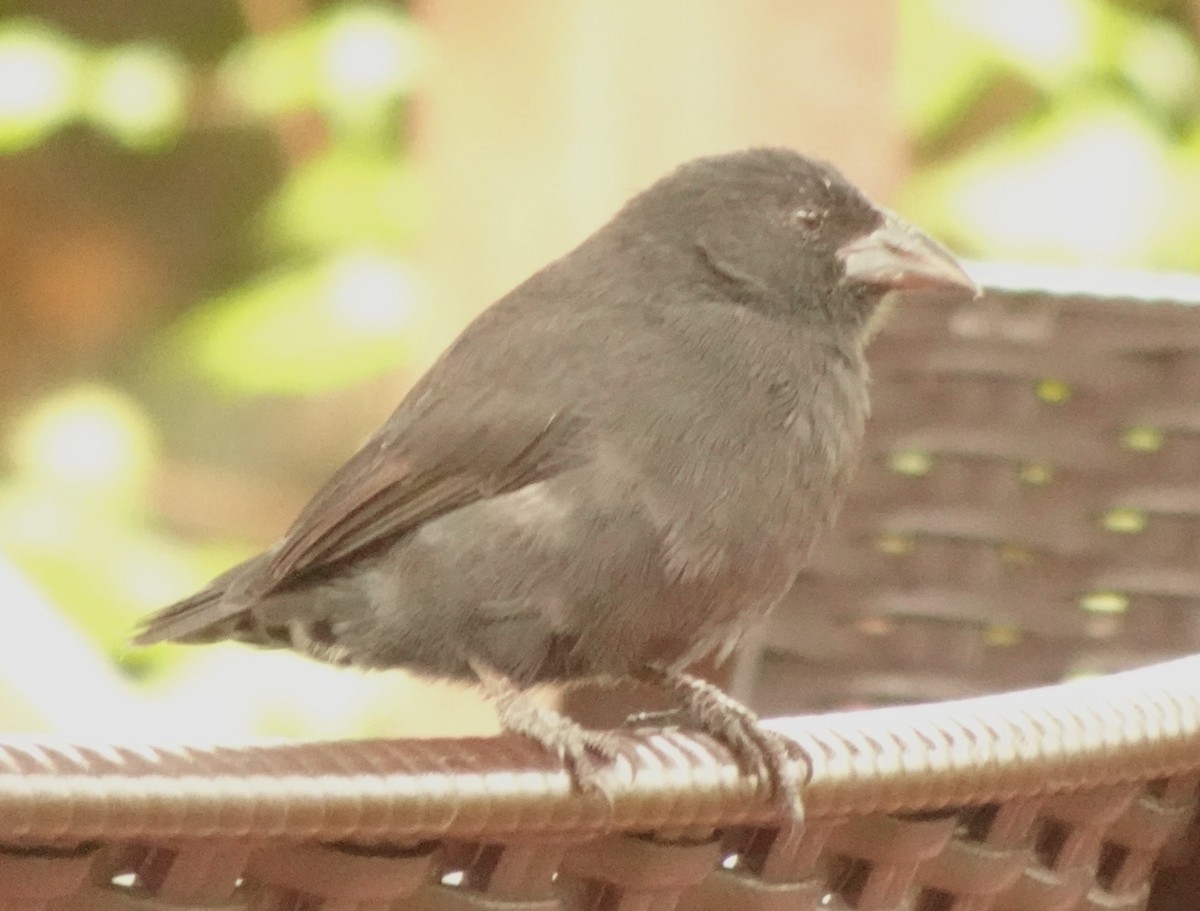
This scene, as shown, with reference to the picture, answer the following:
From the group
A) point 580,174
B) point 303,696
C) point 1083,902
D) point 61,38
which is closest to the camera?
point 1083,902

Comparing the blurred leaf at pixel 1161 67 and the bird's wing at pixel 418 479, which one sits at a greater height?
the blurred leaf at pixel 1161 67

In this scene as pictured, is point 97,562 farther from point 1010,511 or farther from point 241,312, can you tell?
point 1010,511

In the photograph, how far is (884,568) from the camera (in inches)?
101

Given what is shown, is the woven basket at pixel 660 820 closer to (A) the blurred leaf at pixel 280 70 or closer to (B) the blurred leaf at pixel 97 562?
(B) the blurred leaf at pixel 97 562

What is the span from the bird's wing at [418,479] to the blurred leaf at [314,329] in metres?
1.99

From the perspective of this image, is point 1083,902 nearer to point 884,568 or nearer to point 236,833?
point 236,833

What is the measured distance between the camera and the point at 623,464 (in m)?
1.88

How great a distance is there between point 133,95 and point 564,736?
12.0 feet

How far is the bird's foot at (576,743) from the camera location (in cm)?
109

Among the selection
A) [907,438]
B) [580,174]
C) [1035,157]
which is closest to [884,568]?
[907,438]

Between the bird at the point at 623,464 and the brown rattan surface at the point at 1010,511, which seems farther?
the brown rattan surface at the point at 1010,511

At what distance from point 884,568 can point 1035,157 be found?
6.52 ft

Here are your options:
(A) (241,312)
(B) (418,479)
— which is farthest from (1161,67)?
(B) (418,479)

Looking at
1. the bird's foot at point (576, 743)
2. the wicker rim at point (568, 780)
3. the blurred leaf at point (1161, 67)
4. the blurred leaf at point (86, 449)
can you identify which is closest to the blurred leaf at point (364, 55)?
the blurred leaf at point (86, 449)
